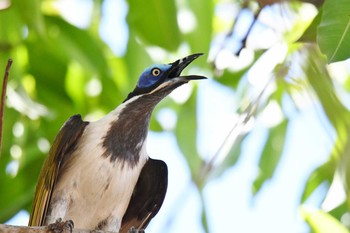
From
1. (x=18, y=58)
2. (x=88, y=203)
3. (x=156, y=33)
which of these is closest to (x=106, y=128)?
(x=88, y=203)

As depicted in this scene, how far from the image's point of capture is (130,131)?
188 inches

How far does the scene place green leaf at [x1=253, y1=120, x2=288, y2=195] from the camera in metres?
5.62

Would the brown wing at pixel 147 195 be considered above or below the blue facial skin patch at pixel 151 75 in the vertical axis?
below

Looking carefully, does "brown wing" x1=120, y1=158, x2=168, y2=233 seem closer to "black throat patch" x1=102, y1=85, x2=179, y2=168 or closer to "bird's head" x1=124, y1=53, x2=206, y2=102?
"black throat patch" x1=102, y1=85, x2=179, y2=168

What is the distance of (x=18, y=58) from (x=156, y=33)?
979mm

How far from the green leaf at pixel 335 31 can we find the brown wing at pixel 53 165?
5.75 feet

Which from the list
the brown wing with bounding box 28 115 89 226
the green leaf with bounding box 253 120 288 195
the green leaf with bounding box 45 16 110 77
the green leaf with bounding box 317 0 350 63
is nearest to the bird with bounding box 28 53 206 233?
the brown wing with bounding box 28 115 89 226

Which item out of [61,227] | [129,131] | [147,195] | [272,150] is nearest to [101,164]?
[129,131]

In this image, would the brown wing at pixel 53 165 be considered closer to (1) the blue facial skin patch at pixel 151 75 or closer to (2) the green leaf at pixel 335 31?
(1) the blue facial skin patch at pixel 151 75

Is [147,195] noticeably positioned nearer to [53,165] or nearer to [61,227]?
[53,165]

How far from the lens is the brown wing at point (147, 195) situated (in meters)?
4.91

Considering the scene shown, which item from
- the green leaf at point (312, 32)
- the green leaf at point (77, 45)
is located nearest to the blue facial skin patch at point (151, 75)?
the green leaf at point (77, 45)

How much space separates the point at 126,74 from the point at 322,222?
182 cm

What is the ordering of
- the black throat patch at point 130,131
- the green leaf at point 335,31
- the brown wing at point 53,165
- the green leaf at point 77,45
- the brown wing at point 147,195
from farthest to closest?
the green leaf at point 77,45 → the brown wing at point 147,195 → the black throat patch at point 130,131 → the brown wing at point 53,165 → the green leaf at point 335,31
